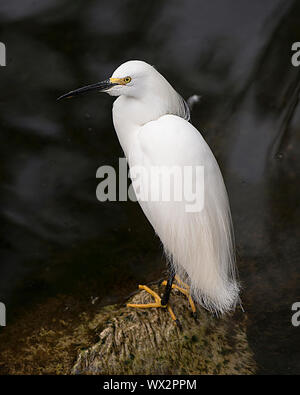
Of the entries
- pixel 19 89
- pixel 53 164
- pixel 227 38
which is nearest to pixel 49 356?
pixel 53 164

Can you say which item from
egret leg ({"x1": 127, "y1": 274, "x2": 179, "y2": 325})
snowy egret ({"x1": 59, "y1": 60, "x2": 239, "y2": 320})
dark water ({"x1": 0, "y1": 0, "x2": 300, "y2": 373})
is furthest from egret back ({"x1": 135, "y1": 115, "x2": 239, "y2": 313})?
dark water ({"x1": 0, "y1": 0, "x2": 300, "y2": 373})

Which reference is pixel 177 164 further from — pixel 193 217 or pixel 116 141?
pixel 116 141

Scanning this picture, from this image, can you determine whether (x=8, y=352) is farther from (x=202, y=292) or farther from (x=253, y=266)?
(x=253, y=266)

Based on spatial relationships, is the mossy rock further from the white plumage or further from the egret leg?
the white plumage

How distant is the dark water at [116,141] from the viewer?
8.46ft

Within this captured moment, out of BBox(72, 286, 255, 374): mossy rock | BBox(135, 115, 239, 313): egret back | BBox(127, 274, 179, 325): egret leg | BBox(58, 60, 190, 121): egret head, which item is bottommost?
BBox(72, 286, 255, 374): mossy rock

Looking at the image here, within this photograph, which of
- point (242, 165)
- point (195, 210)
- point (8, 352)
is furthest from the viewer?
point (242, 165)

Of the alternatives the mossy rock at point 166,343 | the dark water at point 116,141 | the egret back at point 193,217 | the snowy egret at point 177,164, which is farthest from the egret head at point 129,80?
the dark water at point 116,141

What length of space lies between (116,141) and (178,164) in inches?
54.4

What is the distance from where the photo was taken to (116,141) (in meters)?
3.19

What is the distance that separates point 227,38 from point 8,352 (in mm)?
2304

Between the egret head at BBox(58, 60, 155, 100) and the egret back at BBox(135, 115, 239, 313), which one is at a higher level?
the egret head at BBox(58, 60, 155, 100)

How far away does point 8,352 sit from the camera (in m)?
2.21

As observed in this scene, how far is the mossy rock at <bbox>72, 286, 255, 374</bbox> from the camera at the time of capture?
1.99 meters
